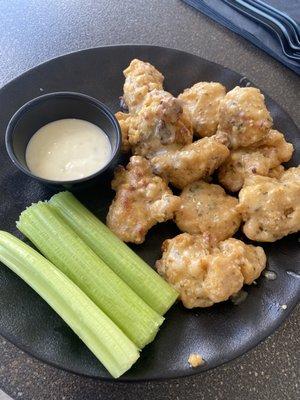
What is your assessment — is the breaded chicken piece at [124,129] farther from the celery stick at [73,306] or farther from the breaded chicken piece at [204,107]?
the celery stick at [73,306]

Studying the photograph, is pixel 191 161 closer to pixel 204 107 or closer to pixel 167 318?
pixel 204 107

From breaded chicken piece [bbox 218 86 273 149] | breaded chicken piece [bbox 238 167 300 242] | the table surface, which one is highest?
breaded chicken piece [bbox 218 86 273 149]

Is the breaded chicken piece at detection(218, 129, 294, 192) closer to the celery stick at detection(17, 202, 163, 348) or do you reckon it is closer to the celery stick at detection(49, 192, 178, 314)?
the celery stick at detection(49, 192, 178, 314)

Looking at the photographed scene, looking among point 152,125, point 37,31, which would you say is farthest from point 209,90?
point 37,31

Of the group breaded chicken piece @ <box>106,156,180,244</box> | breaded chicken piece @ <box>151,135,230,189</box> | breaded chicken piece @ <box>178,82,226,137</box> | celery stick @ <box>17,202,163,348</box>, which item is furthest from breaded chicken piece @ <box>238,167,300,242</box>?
celery stick @ <box>17,202,163,348</box>

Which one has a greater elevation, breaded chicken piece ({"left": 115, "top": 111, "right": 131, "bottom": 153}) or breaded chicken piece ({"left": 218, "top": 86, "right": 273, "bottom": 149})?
breaded chicken piece ({"left": 218, "top": 86, "right": 273, "bottom": 149})

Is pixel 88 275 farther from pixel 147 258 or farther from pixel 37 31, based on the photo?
pixel 37 31

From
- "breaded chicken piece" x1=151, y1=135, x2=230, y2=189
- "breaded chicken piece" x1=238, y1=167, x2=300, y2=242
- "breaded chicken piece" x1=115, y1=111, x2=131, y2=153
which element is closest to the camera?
"breaded chicken piece" x1=238, y1=167, x2=300, y2=242
